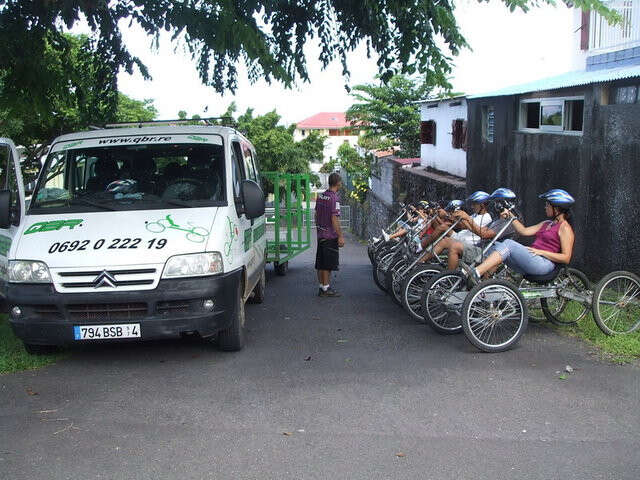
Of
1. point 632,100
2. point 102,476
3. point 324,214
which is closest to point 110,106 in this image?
point 324,214

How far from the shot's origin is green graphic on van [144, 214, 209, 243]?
637 cm

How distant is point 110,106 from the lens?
12.2 meters

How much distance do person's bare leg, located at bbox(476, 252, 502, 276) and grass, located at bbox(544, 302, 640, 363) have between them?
48.8 inches

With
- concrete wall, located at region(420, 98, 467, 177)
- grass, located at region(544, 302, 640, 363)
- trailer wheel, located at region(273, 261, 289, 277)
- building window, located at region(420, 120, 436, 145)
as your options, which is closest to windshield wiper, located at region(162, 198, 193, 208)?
grass, located at region(544, 302, 640, 363)

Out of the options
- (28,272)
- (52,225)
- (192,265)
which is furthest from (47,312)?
(192,265)

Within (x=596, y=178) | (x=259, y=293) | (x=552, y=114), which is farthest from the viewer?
(x=552, y=114)

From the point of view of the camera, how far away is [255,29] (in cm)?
901

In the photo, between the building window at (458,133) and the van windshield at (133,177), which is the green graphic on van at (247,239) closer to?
the van windshield at (133,177)

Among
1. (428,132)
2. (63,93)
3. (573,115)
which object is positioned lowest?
(428,132)

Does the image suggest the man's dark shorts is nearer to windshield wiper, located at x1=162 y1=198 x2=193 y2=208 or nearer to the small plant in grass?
the small plant in grass

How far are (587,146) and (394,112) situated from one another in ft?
73.9

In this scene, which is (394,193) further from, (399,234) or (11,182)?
(11,182)

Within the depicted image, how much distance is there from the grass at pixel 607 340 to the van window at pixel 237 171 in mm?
3684

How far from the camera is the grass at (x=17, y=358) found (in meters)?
6.52
